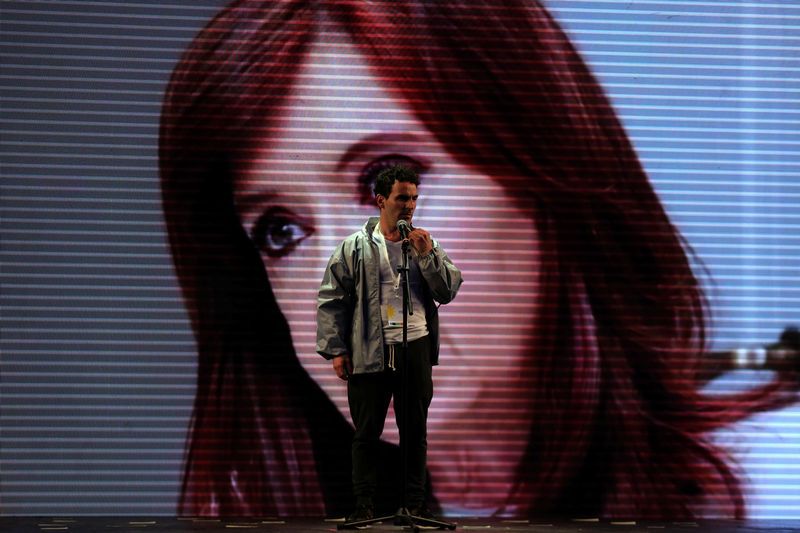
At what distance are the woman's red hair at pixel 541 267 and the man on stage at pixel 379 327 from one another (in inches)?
37.2

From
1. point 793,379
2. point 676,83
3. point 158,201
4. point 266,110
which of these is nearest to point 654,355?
point 793,379

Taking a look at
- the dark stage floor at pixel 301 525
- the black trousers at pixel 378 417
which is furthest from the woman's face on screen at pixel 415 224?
the black trousers at pixel 378 417

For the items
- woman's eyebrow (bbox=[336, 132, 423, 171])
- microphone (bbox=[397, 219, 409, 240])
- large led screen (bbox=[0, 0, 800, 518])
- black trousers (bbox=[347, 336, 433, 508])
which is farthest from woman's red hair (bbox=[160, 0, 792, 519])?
microphone (bbox=[397, 219, 409, 240])

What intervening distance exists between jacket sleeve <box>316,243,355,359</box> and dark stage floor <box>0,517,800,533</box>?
1.02 meters

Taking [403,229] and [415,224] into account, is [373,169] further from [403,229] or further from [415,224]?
[403,229]

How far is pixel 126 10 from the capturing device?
5984 millimetres

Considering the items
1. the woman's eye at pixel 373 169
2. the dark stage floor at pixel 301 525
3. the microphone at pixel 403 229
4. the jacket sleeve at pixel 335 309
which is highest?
the woman's eye at pixel 373 169

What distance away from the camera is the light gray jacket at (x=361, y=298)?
484cm

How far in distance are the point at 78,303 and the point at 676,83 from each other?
422 centimetres

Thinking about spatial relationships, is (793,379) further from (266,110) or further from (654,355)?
(266,110)

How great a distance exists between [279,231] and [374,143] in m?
0.85

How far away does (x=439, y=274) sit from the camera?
4.83 meters

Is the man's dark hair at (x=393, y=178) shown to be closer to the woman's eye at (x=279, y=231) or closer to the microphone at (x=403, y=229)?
the microphone at (x=403, y=229)

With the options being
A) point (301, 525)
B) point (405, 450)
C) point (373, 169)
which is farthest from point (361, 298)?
point (301, 525)
